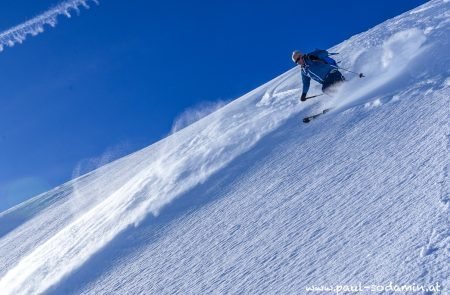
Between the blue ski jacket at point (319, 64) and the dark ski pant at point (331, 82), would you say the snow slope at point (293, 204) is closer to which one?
the dark ski pant at point (331, 82)

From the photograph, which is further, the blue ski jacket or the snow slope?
the blue ski jacket

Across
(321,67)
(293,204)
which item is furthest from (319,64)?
(293,204)

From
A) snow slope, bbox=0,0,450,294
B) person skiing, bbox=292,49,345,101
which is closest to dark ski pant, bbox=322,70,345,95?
person skiing, bbox=292,49,345,101

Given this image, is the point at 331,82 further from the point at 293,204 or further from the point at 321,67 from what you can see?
the point at 293,204

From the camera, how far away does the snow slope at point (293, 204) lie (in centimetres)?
525

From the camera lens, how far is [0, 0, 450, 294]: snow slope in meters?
5.25

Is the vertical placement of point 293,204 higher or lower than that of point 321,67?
lower

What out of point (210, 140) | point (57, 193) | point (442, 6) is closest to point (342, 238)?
point (210, 140)

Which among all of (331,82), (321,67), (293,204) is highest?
(321,67)

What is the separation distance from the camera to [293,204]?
23.9ft

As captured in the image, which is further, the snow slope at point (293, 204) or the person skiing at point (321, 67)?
the person skiing at point (321, 67)

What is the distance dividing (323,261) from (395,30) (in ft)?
37.0

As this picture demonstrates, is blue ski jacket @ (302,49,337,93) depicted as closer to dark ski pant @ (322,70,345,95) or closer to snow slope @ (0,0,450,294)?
dark ski pant @ (322,70,345,95)

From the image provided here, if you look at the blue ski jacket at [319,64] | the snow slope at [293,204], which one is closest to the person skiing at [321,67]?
the blue ski jacket at [319,64]
